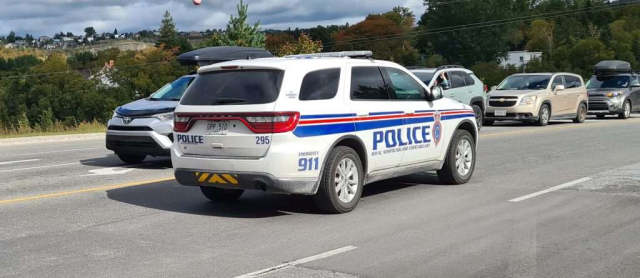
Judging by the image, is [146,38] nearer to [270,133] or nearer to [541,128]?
[541,128]

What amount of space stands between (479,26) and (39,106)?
63.3 m

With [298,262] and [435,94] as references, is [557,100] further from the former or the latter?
[298,262]

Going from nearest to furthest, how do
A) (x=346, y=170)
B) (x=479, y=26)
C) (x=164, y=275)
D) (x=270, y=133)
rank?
1. (x=164, y=275)
2. (x=270, y=133)
3. (x=346, y=170)
4. (x=479, y=26)

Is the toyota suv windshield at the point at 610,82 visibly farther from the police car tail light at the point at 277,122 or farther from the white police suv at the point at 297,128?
the police car tail light at the point at 277,122

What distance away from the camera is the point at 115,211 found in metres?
9.32

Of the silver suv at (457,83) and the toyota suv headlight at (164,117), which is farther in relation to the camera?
the silver suv at (457,83)

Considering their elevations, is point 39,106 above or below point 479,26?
below

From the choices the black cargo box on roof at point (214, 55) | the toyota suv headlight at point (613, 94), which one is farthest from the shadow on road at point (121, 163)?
the toyota suv headlight at point (613, 94)

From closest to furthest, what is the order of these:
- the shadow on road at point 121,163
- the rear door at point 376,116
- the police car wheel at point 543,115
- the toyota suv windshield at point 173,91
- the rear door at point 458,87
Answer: the rear door at point 376,116, the shadow on road at point 121,163, the toyota suv windshield at point 173,91, the rear door at point 458,87, the police car wheel at point 543,115

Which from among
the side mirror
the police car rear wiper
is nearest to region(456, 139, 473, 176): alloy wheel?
the side mirror

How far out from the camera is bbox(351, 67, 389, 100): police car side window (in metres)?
9.22

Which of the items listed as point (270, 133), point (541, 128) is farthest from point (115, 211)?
point (541, 128)

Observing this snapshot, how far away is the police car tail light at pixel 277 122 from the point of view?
8.15 m

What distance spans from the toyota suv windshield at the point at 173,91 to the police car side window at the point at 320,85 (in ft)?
18.8
